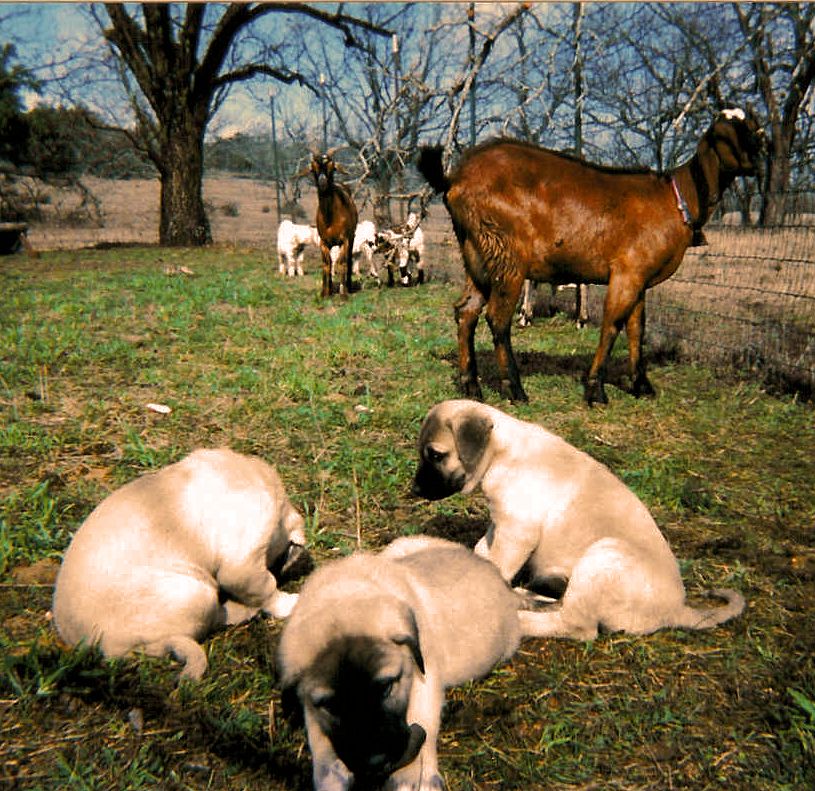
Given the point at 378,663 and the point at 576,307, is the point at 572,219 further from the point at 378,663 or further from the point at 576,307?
the point at 378,663

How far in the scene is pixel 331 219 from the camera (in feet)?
43.3

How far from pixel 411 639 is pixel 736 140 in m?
6.19

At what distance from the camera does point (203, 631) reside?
2.90 m

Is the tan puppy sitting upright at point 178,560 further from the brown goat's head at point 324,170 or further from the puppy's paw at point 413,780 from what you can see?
the brown goat's head at point 324,170

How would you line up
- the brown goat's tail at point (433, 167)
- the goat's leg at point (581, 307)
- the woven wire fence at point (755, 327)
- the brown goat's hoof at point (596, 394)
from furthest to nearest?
1. the goat's leg at point (581, 307)
2. the woven wire fence at point (755, 327)
3. the brown goat's hoof at point (596, 394)
4. the brown goat's tail at point (433, 167)

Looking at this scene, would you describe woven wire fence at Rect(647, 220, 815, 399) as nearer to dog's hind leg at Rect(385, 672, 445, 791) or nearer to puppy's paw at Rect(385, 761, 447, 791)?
dog's hind leg at Rect(385, 672, 445, 791)

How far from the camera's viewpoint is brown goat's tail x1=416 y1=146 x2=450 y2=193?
627 centimetres

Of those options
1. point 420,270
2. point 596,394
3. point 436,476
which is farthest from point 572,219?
point 420,270

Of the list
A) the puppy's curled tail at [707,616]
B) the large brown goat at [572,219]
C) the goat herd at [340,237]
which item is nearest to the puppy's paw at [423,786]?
the puppy's curled tail at [707,616]

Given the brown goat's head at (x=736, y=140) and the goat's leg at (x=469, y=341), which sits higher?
the brown goat's head at (x=736, y=140)

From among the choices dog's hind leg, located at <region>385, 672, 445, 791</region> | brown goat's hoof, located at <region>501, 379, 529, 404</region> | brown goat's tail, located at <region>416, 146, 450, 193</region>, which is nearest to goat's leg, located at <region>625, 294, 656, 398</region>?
brown goat's hoof, located at <region>501, 379, 529, 404</region>

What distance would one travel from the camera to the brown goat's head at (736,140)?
6.39 m

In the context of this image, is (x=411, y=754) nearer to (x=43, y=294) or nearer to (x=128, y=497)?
(x=128, y=497)

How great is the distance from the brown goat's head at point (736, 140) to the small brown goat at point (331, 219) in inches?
303
